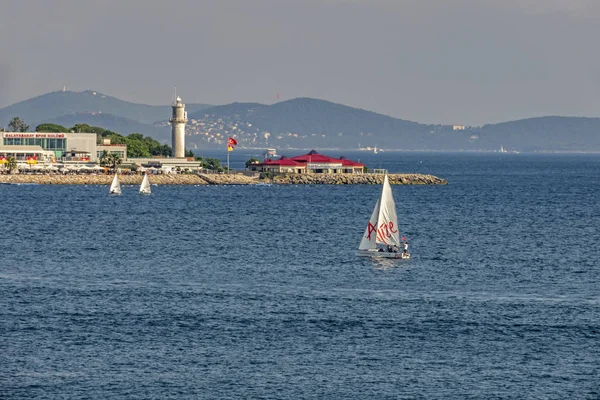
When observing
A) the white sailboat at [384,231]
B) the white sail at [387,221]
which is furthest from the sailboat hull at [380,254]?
the white sail at [387,221]

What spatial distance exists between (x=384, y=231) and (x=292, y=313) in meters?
24.5

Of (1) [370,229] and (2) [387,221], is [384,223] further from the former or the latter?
(1) [370,229]

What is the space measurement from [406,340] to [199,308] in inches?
499

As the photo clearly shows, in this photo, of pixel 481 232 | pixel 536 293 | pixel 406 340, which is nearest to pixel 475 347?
pixel 406 340

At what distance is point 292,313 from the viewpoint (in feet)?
192

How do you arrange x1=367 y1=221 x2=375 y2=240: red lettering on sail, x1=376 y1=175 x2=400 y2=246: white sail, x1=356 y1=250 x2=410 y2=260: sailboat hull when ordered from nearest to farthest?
1. x1=376 y1=175 x2=400 y2=246: white sail
2. x1=356 y1=250 x2=410 y2=260: sailboat hull
3. x1=367 y1=221 x2=375 y2=240: red lettering on sail

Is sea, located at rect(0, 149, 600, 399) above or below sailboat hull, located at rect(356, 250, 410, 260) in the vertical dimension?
below

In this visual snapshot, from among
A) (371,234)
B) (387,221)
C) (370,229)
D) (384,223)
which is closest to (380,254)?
(371,234)

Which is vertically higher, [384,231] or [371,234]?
[384,231]

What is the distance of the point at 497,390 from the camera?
44.6 meters

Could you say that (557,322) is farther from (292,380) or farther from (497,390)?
(292,380)

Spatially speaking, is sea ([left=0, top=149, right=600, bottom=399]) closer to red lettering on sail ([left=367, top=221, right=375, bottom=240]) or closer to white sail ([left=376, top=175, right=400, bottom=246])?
red lettering on sail ([left=367, top=221, right=375, bottom=240])

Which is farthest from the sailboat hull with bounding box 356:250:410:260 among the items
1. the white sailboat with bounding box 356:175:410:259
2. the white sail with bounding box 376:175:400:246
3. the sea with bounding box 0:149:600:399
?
the sea with bounding box 0:149:600:399

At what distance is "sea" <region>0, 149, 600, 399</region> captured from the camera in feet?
150
